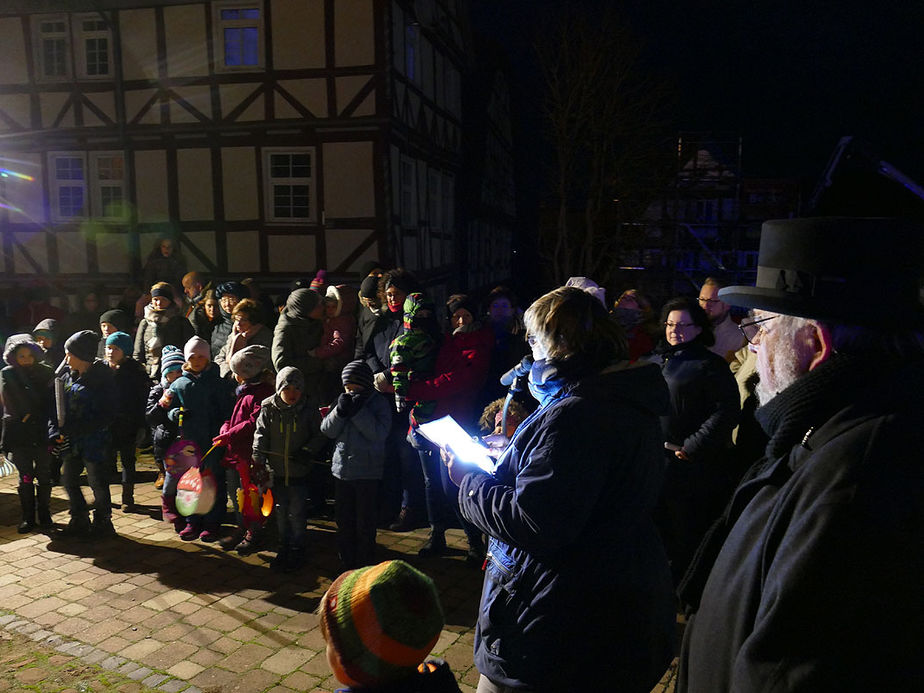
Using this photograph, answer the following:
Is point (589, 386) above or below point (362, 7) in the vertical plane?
below

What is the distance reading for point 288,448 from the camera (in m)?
5.20

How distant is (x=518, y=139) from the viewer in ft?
88.2

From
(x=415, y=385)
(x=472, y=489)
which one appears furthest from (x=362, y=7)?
(x=472, y=489)

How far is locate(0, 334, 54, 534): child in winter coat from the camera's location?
5926mm

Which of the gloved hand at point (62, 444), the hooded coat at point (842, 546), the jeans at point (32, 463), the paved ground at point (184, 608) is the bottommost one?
the paved ground at point (184, 608)

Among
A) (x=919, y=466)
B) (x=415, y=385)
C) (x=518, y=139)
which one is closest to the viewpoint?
(x=919, y=466)

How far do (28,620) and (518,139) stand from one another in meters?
25.2

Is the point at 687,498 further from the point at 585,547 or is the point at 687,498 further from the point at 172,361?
the point at 172,361

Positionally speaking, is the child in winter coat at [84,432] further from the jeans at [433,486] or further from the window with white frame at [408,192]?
the window with white frame at [408,192]

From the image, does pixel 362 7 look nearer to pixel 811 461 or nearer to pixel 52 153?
pixel 52 153

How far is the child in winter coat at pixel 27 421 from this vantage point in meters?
5.93

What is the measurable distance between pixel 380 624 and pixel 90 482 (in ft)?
16.3

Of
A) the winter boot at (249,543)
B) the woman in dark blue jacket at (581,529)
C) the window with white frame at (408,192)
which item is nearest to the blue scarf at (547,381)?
the woman in dark blue jacket at (581,529)

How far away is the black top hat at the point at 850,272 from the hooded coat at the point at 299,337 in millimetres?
5583
